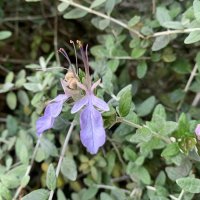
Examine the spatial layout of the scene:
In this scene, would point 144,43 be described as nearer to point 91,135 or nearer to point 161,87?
point 161,87

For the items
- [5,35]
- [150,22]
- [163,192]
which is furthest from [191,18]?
[5,35]

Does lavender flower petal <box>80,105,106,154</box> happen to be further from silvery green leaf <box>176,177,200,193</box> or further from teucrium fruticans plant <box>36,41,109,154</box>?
silvery green leaf <box>176,177,200,193</box>

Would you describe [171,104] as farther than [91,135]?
Yes

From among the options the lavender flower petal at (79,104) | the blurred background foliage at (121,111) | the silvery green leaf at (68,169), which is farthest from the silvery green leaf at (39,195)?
the lavender flower petal at (79,104)

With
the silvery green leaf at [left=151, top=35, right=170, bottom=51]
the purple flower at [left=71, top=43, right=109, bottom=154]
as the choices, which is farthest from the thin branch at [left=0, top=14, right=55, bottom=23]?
the purple flower at [left=71, top=43, right=109, bottom=154]

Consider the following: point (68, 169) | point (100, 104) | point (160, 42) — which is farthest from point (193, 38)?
point (68, 169)

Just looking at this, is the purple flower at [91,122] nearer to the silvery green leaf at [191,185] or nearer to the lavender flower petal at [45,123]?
the lavender flower petal at [45,123]

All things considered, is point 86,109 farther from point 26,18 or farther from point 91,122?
point 26,18
